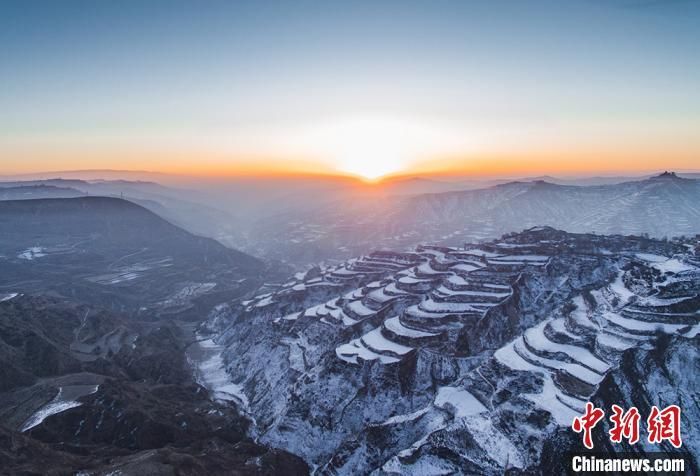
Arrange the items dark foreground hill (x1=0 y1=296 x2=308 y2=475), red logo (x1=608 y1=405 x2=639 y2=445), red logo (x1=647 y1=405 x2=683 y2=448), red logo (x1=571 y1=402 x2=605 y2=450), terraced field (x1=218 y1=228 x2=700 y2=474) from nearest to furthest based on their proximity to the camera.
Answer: red logo (x1=571 y1=402 x2=605 y2=450)
red logo (x1=647 y1=405 x2=683 y2=448)
red logo (x1=608 y1=405 x2=639 y2=445)
terraced field (x1=218 y1=228 x2=700 y2=474)
dark foreground hill (x1=0 y1=296 x2=308 y2=475)

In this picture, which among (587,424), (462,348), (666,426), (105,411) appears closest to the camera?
(587,424)

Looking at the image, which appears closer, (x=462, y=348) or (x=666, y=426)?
(x=666, y=426)

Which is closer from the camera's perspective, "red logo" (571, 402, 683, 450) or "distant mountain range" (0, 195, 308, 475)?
"red logo" (571, 402, 683, 450)

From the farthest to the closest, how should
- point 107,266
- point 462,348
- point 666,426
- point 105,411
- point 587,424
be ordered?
point 107,266
point 462,348
point 105,411
point 666,426
point 587,424

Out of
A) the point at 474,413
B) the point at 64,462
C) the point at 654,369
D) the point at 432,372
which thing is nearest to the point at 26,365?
the point at 64,462

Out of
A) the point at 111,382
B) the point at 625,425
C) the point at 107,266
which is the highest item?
the point at 625,425

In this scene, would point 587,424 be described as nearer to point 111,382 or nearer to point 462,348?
point 462,348

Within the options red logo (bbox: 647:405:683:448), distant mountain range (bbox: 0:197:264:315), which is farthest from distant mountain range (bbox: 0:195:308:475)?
red logo (bbox: 647:405:683:448)

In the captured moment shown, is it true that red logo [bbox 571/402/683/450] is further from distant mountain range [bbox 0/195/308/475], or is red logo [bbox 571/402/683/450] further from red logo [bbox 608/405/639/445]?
distant mountain range [bbox 0/195/308/475]

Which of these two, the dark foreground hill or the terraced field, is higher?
the terraced field

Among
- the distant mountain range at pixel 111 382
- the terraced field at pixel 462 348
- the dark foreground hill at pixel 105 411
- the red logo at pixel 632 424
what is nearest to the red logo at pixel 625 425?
the red logo at pixel 632 424

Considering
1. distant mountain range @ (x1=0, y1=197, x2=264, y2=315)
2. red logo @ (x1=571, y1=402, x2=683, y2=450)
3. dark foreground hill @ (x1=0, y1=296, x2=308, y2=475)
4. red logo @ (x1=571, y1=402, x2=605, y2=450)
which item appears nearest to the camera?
red logo @ (x1=571, y1=402, x2=605, y2=450)

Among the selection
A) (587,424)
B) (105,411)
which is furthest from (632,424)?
(105,411)
